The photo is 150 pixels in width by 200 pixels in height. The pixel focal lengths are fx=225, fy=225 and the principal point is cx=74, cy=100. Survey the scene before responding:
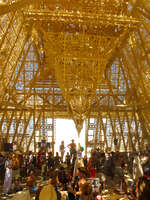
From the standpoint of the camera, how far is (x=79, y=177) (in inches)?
205

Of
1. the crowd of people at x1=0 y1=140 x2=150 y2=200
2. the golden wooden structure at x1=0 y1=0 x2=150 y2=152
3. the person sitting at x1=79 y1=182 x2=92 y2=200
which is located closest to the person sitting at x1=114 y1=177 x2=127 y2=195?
the crowd of people at x1=0 y1=140 x2=150 y2=200

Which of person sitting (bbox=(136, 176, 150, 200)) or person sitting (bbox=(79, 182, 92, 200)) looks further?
person sitting (bbox=(79, 182, 92, 200))

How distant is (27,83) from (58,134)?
35.1 ft

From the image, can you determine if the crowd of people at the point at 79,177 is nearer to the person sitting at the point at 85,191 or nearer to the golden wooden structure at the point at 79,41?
the person sitting at the point at 85,191

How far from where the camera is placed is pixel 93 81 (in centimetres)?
979

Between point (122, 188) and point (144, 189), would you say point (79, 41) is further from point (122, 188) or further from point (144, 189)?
point (144, 189)

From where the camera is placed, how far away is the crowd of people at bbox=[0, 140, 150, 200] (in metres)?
4.32

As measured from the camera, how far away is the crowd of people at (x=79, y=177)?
4.32m

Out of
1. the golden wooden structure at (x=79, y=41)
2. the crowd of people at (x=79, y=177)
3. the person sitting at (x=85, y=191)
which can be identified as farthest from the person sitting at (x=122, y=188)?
the person sitting at (x=85, y=191)

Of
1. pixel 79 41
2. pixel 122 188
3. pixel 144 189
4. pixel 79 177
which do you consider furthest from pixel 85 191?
pixel 79 41

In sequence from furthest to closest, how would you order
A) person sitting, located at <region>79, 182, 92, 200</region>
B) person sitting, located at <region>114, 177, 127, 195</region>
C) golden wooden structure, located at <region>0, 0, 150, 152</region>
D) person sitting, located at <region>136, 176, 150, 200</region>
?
golden wooden structure, located at <region>0, 0, 150, 152</region>, person sitting, located at <region>114, 177, 127, 195</region>, person sitting, located at <region>79, 182, 92, 200</region>, person sitting, located at <region>136, 176, 150, 200</region>

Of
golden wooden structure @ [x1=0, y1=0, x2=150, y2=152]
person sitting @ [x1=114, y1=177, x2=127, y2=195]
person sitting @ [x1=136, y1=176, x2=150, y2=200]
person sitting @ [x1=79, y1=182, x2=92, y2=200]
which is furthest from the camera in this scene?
golden wooden structure @ [x1=0, y1=0, x2=150, y2=152]

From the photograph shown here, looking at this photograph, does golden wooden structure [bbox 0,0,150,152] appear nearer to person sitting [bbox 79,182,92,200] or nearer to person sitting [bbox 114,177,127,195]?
person sitting [bbox 114,177,127,195]

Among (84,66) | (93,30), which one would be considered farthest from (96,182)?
(93,30)
